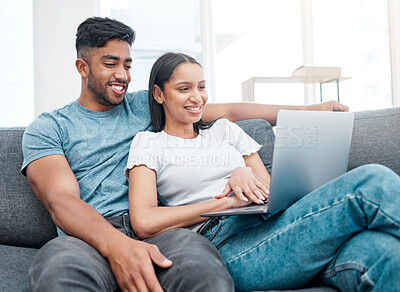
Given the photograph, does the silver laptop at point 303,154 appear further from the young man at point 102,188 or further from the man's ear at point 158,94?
the man's ear at point 158,94

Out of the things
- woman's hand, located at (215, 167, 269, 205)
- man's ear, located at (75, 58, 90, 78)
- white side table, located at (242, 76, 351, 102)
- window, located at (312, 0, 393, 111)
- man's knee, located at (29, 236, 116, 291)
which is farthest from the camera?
window, located at (312, 0, 393, 111)

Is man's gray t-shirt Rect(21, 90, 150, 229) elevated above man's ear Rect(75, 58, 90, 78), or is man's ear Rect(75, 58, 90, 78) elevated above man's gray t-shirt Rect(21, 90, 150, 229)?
man's ear Rect(75, 58, 90, 78)

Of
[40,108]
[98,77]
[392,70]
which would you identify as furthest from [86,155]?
[392,70]

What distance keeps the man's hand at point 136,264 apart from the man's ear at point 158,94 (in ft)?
2.08

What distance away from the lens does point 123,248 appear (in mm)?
933

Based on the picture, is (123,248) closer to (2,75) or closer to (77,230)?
(77,230)

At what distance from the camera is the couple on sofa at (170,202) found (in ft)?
2.82

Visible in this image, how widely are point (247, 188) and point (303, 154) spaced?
8.5 inches

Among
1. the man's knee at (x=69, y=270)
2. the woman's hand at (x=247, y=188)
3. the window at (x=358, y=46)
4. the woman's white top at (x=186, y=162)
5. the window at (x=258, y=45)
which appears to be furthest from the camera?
the window at (x=258, y=45)

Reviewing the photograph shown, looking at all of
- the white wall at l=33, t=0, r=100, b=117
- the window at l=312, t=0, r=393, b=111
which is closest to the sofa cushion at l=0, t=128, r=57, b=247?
Result: the white wall at l=33, t=0, r=100, b=117

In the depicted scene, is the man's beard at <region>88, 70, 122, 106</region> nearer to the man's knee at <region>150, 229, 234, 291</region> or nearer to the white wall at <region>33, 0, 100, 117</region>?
the man's knee at <region>150, 229, 234, 291</region>

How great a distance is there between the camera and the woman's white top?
125cm

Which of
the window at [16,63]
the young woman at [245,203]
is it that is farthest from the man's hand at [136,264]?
the window at [16,63]

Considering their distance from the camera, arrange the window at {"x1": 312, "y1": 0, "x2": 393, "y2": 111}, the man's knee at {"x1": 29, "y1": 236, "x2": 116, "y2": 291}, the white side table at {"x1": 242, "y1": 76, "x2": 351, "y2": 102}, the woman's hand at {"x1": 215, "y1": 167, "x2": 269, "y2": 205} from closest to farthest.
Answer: the man's knee at {"x1": 29, "y1": 236, "x2": 116, "y2": 291} → the woman's hand at {"x1": 215, "y1": 167, "x2": 269, "y2": 205} → the white side table at {"x1": 242, "y1": 76, "x2": 351, "y2": 102} → the window at {"x1": 312, "y1": 0, "x2": 393, "y2": 111}
